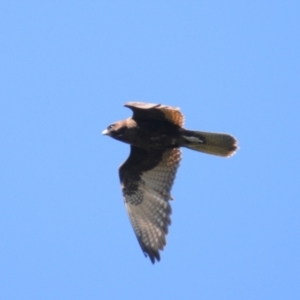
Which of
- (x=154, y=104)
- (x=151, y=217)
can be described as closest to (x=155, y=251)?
(x=151, y=217)

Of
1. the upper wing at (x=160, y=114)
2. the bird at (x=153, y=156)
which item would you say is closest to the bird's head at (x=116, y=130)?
the bird at (x=153, y=156)

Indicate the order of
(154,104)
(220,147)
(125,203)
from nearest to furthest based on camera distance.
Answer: (154,104)
(220,147)
(125,203)

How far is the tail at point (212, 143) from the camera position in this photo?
35.2 ft

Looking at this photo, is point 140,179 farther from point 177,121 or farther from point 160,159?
point 177,121

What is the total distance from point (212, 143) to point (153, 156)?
3.64 ft

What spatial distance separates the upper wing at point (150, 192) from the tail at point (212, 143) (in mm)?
484

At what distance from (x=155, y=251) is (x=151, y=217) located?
58 centimetres

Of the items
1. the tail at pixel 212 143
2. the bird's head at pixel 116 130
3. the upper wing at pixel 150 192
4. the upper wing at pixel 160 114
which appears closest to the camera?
the upper wing at pixel 160 114

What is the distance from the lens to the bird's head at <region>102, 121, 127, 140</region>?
10.9m

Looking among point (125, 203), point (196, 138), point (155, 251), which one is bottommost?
point (155, 251)

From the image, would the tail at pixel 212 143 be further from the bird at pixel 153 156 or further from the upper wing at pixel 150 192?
the upper wing at pixel 150 192

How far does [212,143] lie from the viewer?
10.8 metres

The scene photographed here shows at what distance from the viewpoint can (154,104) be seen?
33.4 feet

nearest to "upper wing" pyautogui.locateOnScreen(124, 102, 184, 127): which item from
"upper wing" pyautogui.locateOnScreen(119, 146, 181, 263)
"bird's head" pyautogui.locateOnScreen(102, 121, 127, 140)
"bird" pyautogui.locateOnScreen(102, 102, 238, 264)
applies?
"bird" pyautogui.locateOnScreen(102, 102, 238, 264)
